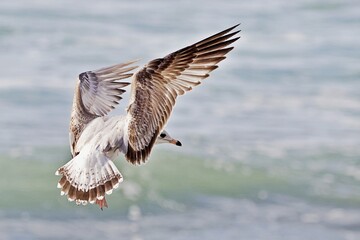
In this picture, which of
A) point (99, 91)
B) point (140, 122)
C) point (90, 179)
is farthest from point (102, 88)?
point (90, 179)

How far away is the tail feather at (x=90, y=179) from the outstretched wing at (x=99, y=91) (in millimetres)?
628

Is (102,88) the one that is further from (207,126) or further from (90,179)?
(207,126)

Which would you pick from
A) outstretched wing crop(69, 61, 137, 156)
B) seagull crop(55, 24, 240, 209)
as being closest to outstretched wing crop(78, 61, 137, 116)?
outstretched wing crop(69, 61, 137, 156)

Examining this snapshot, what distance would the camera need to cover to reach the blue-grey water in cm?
920

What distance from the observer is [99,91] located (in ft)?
22.5

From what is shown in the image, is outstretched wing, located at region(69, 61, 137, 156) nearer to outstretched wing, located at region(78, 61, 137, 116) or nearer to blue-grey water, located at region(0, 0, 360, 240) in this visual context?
outstretched wing, located at region(78, 61, 137, 116)

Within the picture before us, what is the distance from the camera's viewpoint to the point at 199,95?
12820mm

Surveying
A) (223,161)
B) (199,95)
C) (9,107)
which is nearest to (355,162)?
(223,161)

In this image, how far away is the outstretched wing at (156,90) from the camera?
5.94 meters

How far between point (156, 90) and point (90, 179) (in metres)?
0.60

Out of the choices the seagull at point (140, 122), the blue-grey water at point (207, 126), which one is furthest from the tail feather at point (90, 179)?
the blue-grey water at point (207, 126)

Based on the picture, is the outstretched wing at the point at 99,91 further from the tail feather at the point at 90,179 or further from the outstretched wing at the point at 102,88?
the tail feather at the point at 90,179

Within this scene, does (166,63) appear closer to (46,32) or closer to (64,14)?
(46,32)

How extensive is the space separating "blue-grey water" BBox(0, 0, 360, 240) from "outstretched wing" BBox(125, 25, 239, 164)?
2.76 metres
